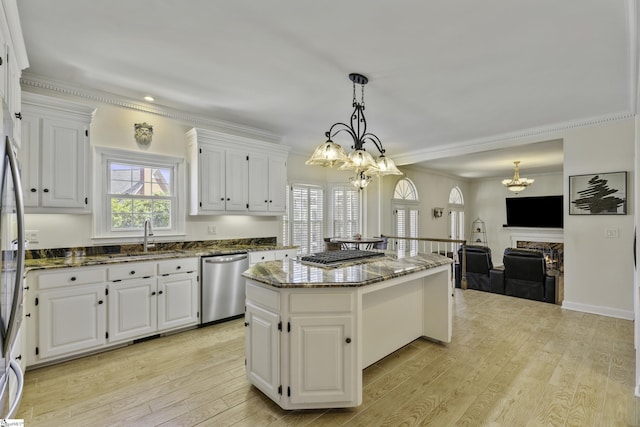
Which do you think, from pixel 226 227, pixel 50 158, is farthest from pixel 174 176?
pixel 50 158

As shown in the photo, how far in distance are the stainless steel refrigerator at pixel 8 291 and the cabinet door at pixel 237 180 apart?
9.54 ft

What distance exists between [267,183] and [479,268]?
4011 mm

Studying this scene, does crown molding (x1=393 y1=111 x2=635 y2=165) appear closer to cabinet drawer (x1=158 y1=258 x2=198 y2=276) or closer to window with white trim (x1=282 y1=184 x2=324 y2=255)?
window with white trim (x1=282 y1=184 x2=324 y2=255)

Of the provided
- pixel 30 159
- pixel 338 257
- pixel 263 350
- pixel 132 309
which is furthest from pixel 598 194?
pixel 30 159

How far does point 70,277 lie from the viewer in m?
2.87

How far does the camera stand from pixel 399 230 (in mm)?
7461

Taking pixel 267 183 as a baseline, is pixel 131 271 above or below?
below

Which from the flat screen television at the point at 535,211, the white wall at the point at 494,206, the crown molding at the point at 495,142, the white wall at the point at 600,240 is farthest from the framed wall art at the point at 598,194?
the white wall at the point at 494,206

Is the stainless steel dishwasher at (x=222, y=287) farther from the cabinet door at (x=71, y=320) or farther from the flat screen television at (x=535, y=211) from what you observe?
the flat screen television at (x=535, y=211)

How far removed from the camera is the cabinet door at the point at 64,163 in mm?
3000

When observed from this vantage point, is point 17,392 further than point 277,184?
No

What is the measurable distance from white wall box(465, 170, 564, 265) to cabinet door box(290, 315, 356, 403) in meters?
9.23

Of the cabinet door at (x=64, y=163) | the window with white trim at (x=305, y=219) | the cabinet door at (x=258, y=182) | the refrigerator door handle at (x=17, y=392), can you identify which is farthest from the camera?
the window with white trim at (x=305, y=219)

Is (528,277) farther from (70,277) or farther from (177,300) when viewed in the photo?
(70,277)
